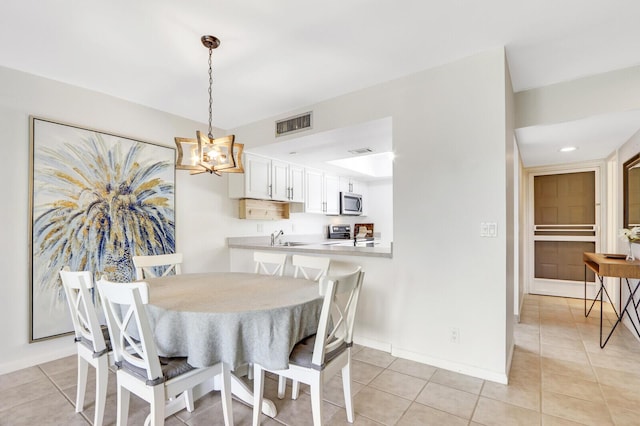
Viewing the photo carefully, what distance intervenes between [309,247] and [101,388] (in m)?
2.17

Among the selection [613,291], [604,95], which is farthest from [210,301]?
[613,291]

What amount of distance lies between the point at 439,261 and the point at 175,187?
9.52 ft

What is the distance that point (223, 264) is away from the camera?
4016mm

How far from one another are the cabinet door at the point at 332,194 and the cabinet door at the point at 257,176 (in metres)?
1.37

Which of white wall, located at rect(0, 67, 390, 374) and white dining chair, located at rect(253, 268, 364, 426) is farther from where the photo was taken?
white wall, located at rect(0, 67, 390, 374)

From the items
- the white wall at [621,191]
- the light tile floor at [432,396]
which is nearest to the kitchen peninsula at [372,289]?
the light tile floor at [432,396]

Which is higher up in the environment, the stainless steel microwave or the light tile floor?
the stainless steel microwave

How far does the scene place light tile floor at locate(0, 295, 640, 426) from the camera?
6.02 ft

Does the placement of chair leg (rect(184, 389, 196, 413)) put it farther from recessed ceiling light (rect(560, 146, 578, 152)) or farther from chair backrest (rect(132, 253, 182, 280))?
recessed ceiling light (rect(560, 146, 578, 152))

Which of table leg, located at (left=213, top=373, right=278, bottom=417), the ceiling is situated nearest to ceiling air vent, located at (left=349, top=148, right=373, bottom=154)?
the ceiling

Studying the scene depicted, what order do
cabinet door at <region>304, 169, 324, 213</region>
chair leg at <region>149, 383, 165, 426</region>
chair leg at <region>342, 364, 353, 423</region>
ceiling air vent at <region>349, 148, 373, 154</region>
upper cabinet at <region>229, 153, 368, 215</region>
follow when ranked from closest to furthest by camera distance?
1. chair leg at <region>149, 383, 165, 426</region>
2. chair leg at <region>342, 364, 353, 423</region>
3. ceiling air vent at <region>349, 148, 373, 154</region>
4. upper cabinet at <region>229, 153, 368, 215</region>
5. cabinet door at <region>304, 169, 324, 213</region>

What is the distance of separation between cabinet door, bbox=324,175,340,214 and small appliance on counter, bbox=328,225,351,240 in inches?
17.2

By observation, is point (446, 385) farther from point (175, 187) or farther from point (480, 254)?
point (175, 187)

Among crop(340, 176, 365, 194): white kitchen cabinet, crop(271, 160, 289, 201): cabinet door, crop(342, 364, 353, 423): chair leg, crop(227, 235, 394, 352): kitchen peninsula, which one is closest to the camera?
crop(342, 364, 353, 423): chair leg
